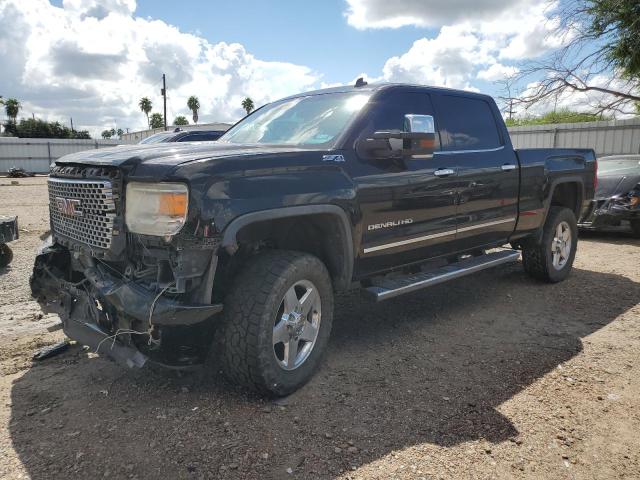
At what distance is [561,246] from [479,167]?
7.09 feet

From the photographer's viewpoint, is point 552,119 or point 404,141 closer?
point 404,141

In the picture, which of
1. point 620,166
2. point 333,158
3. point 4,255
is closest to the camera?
point 333,158

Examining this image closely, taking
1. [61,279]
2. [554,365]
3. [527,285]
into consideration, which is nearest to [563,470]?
[554,365]

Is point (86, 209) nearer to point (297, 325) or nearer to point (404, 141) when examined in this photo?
point (297, 325)

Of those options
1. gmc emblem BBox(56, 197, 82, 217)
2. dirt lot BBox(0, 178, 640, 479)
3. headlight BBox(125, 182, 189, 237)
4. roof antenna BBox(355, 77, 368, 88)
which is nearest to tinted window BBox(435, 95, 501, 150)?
roof antenna BBox(355, 77, 368, 88)

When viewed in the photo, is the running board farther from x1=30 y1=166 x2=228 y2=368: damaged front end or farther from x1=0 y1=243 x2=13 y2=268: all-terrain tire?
x1=0 y1=243 x2=13 y2=268: all-terrain tire

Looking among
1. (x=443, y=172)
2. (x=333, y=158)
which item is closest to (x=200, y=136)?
(x=443, y=172)

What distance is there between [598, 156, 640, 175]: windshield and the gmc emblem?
9396 millimetres

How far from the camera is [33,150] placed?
34562mm

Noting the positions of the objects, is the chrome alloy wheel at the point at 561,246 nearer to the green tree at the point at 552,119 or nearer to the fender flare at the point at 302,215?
the fender flare at the point at 302,215

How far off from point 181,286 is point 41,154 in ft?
122

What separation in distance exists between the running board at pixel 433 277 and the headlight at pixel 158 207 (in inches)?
63.8

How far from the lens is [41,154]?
34.9 meters

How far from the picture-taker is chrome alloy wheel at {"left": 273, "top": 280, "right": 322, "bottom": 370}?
327cm
